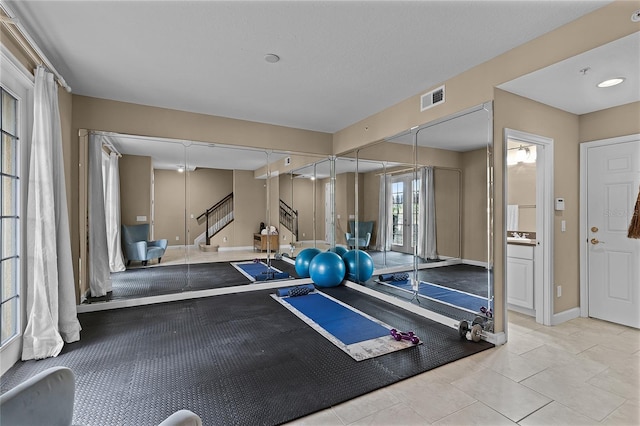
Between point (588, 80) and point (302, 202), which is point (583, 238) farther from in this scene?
point (302, 202)

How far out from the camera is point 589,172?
147 inches

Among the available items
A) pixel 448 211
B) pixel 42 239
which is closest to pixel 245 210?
pixel 42 239

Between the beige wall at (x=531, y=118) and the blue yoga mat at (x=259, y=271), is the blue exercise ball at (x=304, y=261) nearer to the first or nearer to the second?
the blue yoga mat at (x=259, y=271)

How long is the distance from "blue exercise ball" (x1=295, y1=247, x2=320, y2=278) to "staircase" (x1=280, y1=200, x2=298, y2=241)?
436 millimetres

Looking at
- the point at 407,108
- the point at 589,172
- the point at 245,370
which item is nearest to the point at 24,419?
the point at 245,370

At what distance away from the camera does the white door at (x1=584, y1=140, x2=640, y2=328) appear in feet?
11.2

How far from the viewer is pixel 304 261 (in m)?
5.46

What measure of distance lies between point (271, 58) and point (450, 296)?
3.47 metres

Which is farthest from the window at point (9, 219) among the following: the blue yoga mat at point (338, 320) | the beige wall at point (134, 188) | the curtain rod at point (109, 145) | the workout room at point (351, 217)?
the blue yoga mat at point (338, 320)

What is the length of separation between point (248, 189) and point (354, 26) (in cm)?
357

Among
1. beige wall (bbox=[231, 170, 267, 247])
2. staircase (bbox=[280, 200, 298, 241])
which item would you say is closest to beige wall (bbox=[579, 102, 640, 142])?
staircase (bbox=[280, 200, 298, 241])

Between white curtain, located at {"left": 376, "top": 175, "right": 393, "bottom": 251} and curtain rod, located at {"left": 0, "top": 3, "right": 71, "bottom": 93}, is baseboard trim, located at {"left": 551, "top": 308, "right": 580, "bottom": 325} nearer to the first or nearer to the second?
white curtain, located at {"left": 376, "top": 175, "right": 393, "bottom": 251}

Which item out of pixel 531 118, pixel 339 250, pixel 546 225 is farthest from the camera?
pixel 339 250

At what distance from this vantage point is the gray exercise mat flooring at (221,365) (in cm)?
205
